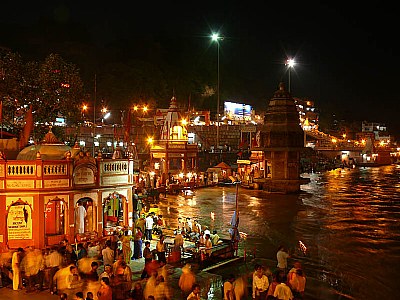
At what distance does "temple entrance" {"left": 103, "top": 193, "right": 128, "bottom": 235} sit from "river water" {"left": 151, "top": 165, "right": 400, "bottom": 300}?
144 inches

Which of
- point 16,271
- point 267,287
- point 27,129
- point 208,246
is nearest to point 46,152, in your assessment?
point 27,129

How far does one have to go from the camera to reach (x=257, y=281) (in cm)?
1220

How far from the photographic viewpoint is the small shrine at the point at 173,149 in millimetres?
50531

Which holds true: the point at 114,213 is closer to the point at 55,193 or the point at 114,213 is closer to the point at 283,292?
the point at 55,193

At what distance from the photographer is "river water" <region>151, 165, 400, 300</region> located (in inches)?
655

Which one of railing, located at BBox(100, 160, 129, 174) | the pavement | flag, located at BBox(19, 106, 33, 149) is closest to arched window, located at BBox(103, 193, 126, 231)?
railing, located at BBox(100, 160, 129, 174)

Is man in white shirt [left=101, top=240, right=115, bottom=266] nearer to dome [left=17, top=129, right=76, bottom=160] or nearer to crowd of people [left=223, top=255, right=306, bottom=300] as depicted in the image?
crowd of people [left=223, top=255, right=306, bottom=300]

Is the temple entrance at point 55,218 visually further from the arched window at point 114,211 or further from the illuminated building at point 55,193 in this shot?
the arched window at point 114,211

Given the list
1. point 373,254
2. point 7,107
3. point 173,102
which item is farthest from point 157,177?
point 373,254

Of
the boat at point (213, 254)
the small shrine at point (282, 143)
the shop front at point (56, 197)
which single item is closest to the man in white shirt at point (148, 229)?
the shop front at point (56, 197)

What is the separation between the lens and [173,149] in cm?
5066

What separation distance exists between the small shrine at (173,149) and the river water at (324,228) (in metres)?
6.25

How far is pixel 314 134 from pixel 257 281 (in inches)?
3745

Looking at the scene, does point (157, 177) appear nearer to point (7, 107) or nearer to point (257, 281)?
point (7, 107)
